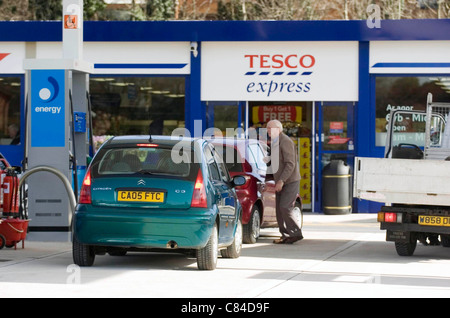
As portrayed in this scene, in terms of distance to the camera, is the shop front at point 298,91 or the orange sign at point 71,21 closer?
the orange sign at point 71,21

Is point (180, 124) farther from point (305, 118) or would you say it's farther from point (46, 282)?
point (46, 282)

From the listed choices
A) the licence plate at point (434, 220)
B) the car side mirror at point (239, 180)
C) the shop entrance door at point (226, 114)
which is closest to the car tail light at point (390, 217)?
the licence plate at point (434, 220)

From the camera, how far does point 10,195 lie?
13500mm

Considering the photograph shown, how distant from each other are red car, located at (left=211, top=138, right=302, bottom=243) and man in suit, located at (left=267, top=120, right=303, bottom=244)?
0.24 metres

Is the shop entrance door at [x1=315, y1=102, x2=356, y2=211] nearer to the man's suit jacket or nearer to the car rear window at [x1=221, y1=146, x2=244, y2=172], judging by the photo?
the man's suit jacket

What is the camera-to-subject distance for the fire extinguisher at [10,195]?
13492 mm

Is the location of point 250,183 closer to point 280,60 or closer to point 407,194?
point 407,194

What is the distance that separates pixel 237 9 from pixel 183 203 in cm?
3504

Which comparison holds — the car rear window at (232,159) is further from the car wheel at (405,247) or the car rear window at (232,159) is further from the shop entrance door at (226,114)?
the shop entrance door at (226,114)

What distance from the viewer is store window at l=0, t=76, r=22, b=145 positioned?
23156 millimetres

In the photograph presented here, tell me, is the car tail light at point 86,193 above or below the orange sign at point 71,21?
below

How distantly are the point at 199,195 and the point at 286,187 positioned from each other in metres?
4.49

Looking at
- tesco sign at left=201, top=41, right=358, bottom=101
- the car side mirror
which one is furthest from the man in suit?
tesco sign at left=201, top=41, right=358, bottom=101
